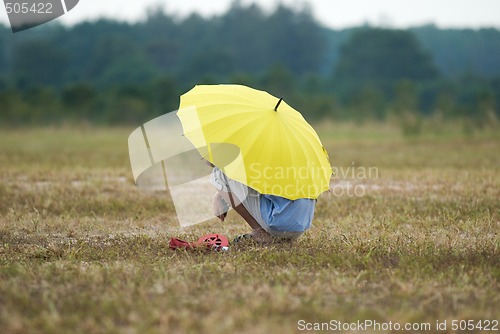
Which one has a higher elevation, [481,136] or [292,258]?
[292,258]

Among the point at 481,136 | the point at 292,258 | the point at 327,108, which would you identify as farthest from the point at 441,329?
the point at 327,108

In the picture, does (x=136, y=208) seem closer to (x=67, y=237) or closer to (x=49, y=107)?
(x=67, y=237)

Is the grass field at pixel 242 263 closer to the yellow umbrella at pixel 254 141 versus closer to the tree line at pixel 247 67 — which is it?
the yellow umbrella at pixel 254 141

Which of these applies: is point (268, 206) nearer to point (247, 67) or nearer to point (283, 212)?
point (283, 212)

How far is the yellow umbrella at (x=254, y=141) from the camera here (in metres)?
5.49

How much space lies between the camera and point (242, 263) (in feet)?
17.1

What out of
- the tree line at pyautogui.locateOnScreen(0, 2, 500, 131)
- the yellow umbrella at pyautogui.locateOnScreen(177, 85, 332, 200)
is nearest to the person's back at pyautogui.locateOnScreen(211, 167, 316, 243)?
the yellow umbrella at pyautogui.locateOnScreen(177, 85, 332, 200)

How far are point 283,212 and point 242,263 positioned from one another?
70 cm

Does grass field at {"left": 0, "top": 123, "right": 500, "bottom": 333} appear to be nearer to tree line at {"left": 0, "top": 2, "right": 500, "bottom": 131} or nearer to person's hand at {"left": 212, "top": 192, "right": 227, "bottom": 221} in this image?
person's hand at {"left": 212, "top": 192, "right": 227, "bottom": 221}

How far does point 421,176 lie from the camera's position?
10.7m

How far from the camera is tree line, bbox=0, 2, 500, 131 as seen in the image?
31234mm

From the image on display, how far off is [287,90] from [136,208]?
30.1 metres

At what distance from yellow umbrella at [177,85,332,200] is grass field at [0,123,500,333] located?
567 mm

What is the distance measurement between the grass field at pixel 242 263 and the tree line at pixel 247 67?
13.9m
